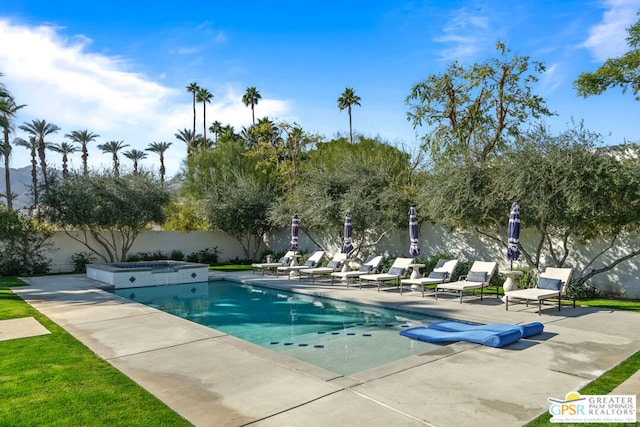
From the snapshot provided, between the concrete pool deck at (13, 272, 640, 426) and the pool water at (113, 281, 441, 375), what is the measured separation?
1.06 meters

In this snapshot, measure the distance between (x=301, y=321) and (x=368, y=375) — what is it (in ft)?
17.0

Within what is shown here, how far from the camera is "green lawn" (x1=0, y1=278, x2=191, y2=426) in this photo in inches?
168

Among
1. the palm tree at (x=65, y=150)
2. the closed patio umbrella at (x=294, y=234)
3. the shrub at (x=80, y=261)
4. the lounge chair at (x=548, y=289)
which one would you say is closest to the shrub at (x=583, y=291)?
the lounge chair at (x=548, y=289)

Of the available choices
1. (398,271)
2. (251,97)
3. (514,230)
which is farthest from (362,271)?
(251,97)

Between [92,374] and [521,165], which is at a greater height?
[521,165]

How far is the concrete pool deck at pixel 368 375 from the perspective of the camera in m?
4.44

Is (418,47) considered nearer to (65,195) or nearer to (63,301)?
(63,301)

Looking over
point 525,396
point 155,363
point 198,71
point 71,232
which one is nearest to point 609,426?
point 525,396

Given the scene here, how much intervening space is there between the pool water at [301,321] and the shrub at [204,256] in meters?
8.84

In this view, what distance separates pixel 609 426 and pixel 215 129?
4988 centimetres

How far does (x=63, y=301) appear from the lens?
39.0 feet

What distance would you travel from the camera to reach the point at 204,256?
25578mm

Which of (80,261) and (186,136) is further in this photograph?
(186,136)

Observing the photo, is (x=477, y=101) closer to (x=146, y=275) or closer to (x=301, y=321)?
(x=301, y=321)
